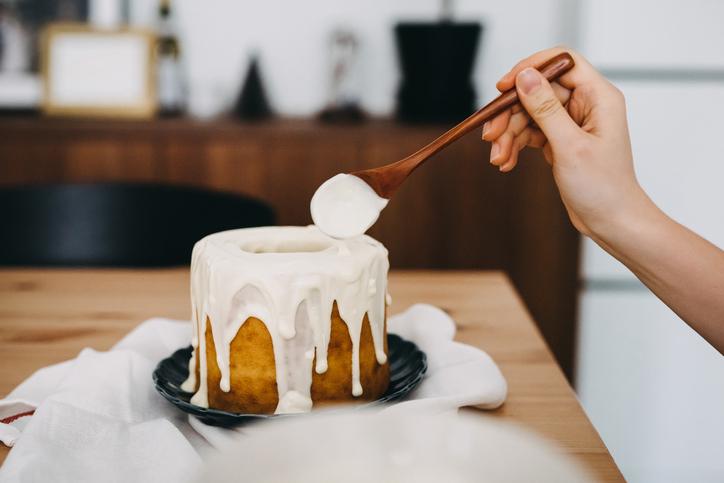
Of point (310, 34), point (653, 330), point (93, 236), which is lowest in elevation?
point (653, 330)

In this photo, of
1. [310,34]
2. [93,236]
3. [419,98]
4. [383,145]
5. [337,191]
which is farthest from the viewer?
[310,34]

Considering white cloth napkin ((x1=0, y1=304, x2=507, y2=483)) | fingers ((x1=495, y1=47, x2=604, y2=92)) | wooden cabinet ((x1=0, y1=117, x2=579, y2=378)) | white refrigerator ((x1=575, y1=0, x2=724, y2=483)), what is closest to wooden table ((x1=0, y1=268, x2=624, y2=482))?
white cloth napkin ((x1=0, y1=304, x2=507, y2=483))

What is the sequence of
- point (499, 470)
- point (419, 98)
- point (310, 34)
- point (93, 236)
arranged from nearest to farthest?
point (499, 470) < point (93, 236) < point (419, 98) < point (310, 34)

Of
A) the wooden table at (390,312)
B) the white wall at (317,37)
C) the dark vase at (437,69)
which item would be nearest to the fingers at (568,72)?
the wooden table at (390,312)

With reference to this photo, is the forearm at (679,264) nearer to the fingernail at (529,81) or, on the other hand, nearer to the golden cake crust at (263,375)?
the fingernail at (529,81)

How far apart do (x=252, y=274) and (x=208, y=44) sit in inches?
76.0

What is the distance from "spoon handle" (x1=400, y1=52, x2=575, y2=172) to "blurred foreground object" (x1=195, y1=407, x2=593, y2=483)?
468mm

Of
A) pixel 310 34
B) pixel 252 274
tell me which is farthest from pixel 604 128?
pixel 310 34

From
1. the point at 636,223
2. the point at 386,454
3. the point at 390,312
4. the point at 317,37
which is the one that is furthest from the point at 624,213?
the point at 317,37

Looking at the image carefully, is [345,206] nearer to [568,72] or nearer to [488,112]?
[488,112]

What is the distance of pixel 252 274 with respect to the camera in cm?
57

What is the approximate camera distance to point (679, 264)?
766 millimetres

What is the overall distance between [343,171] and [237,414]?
1.40 m

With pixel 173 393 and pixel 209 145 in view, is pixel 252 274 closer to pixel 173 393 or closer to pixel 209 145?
pixel 173 393
